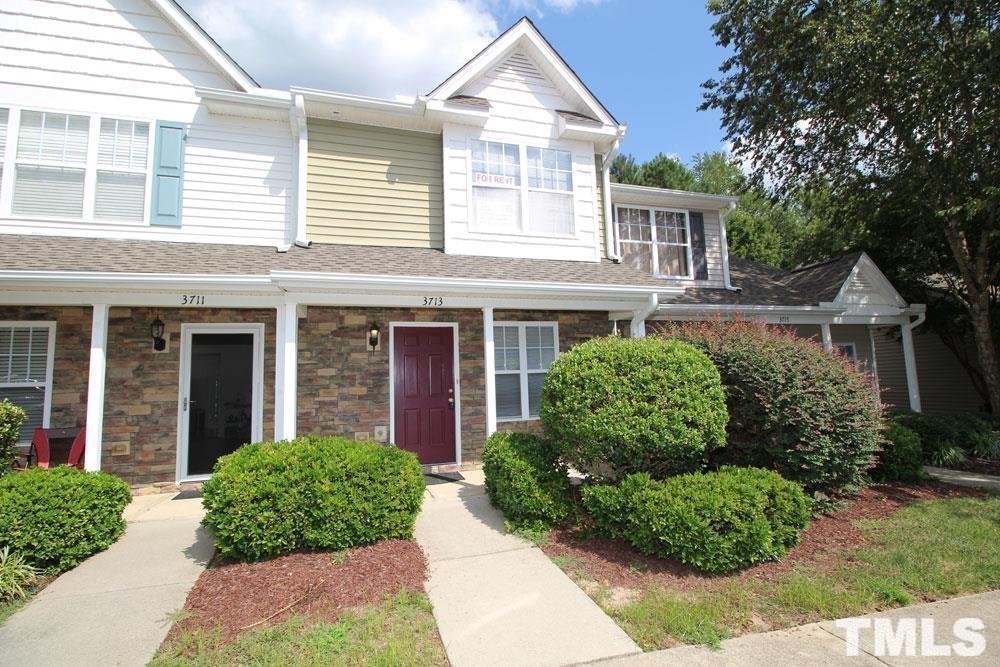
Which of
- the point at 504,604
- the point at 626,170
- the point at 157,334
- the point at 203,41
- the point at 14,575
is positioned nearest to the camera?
the point at 504,604

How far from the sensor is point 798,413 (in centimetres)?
475

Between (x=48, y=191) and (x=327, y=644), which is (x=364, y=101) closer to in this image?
(x=48, y=191)

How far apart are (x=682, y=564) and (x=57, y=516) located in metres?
5.34

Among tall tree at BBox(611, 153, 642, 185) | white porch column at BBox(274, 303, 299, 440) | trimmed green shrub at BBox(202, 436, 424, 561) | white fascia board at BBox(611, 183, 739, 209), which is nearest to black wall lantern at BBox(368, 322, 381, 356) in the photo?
white porch column at BBox(274, 303, 299, 440)

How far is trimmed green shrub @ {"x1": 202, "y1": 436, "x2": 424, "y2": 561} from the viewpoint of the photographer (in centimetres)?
399

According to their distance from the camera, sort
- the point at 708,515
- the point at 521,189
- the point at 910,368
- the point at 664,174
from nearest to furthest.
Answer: the point at 708,515 < the point at 521,189 < the point at 910,368 < the point at 664,174

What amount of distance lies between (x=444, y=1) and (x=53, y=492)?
8703mm

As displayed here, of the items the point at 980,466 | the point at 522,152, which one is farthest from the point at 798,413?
the point at 522,152

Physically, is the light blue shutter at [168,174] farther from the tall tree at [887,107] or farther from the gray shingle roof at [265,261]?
the tall tree at [887,107]

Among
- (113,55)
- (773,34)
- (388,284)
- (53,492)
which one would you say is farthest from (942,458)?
(113,55)

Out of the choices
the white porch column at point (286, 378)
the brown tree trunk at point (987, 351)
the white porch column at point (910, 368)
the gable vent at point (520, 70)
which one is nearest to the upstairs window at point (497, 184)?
the gable vent at point (520, 70)

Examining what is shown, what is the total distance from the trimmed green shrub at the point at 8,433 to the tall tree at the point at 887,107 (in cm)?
1334

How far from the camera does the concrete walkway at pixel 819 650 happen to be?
2.76 m

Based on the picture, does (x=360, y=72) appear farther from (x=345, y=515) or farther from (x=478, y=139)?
(x=345, y=515)
